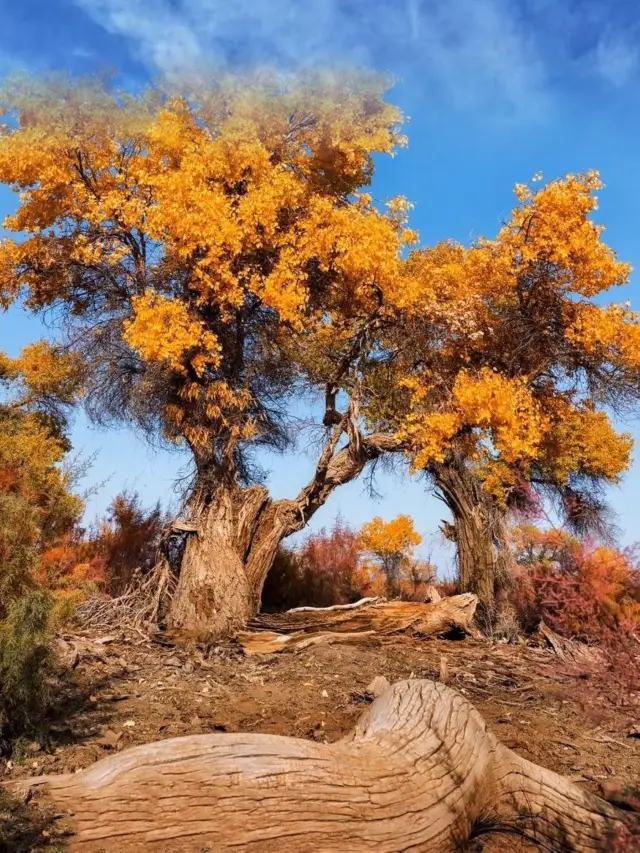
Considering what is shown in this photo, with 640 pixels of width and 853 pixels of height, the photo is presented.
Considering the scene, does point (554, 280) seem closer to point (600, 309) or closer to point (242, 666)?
point (600, 309)

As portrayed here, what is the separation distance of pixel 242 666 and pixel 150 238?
7408 millimetres

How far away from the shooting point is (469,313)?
49.6 feet

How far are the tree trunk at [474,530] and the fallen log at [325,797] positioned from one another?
9209 mm

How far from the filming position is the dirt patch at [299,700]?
256 inches

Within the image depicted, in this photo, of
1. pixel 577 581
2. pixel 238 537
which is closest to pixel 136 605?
pixel 238 537

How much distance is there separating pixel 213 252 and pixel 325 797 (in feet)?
29.8

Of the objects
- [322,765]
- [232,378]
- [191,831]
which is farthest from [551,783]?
[232,378]

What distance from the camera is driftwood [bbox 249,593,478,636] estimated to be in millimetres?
12797

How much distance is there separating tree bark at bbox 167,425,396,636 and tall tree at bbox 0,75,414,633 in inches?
1.1

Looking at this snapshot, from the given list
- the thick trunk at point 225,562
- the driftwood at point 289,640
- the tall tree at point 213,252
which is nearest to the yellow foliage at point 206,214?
the tall tree at point 213,252

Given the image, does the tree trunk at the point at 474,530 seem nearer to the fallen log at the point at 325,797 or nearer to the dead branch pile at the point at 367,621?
the dead branch pile at the point at 367,621

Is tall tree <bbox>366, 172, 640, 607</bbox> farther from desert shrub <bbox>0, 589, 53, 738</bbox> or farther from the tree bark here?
desert shrub <bbox>0, 589, 53, 738</bbox>

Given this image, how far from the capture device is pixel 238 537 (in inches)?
523

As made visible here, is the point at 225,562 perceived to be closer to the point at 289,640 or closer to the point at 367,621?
the point at 289,640
